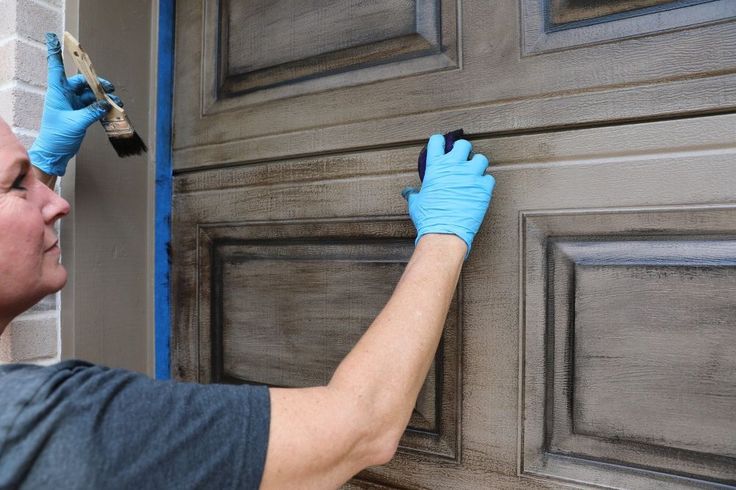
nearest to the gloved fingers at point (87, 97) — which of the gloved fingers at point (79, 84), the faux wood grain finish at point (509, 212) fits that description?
the gloved fingers at point (79, 84)

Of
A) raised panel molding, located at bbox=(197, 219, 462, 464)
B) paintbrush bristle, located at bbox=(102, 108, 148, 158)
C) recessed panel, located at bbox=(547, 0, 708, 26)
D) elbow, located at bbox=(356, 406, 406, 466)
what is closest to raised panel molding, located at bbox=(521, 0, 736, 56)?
recessed panel, located at bbox=(547, 0, 708, 26)

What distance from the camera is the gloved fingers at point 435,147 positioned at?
0.93 m

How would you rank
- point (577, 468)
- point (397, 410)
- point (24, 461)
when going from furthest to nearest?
point (577, 468), point (397, 410), point (24, 461)

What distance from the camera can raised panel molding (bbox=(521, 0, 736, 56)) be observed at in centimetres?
80

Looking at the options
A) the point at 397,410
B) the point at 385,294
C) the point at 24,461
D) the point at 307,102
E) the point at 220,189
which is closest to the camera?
the point at 24,461

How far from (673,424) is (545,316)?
24cm

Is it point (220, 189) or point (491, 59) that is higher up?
point (491, 59)

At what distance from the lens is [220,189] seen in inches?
50.1

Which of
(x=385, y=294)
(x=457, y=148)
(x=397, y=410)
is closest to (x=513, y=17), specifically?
(x=457, y=148)

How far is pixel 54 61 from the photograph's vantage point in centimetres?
109

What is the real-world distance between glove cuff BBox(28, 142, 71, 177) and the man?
24cm

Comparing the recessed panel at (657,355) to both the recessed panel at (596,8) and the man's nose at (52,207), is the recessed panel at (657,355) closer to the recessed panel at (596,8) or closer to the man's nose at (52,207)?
the recessed panel at (596,8)

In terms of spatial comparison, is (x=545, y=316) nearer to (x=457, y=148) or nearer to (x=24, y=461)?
(x=457, y=148)

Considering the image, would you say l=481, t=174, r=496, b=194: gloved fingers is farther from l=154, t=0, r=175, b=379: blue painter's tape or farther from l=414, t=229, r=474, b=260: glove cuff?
l=154, t=0, r=175, b=379: blue painter's tape
